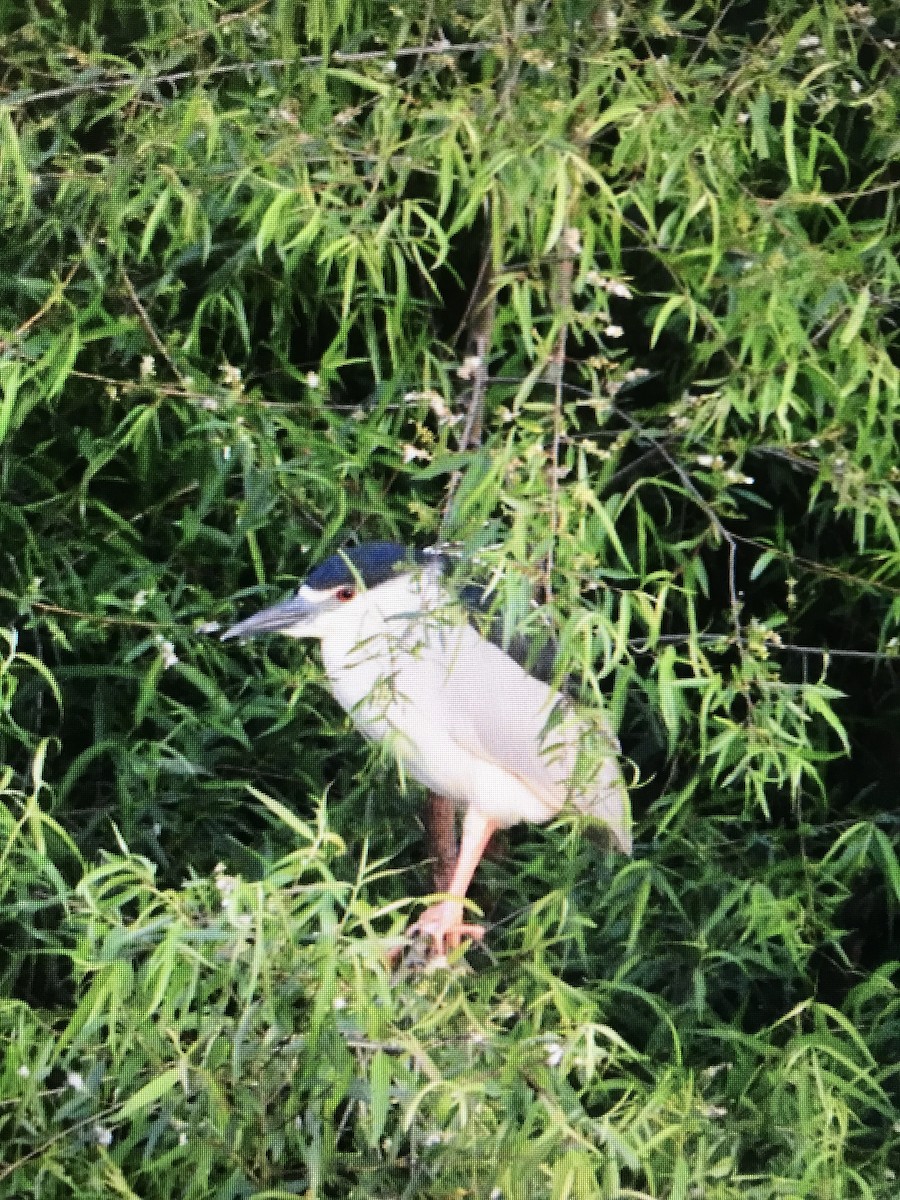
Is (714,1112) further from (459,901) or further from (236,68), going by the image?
(236,68)

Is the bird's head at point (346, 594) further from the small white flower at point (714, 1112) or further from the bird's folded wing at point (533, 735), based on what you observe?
the small white flower at point (714, 1112)

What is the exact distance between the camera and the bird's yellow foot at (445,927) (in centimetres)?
117

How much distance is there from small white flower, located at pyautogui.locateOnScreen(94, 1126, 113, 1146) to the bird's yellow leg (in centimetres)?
27

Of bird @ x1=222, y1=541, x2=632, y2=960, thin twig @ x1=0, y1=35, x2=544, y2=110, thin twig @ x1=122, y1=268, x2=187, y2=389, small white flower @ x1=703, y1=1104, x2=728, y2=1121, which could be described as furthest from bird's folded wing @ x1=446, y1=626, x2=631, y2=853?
thin twig @ x1=0, y1=35, x2=544, y2=110

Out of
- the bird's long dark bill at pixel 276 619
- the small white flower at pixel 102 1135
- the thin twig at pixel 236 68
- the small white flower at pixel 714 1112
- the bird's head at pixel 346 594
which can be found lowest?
the small white flower at pixel 714 1112

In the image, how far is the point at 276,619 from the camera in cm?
123

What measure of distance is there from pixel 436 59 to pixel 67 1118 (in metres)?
0.87

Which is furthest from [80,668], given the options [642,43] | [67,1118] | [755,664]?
[642,43]

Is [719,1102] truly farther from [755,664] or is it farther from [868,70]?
[868,70]

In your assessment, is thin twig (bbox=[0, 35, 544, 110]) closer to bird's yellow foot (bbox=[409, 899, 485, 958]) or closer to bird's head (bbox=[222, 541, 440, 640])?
bird's head (bbox=[222, 541, 440, 640])

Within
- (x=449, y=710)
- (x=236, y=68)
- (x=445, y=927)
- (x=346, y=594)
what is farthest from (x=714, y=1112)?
(x=236, y=68)

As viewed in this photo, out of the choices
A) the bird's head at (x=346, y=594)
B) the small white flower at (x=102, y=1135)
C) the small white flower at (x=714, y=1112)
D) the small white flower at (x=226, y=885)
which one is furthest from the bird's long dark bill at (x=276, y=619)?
the small white flower at (x=714, y=1112)

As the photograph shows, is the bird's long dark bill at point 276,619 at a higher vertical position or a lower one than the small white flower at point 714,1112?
higher

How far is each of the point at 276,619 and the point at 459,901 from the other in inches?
10.9
